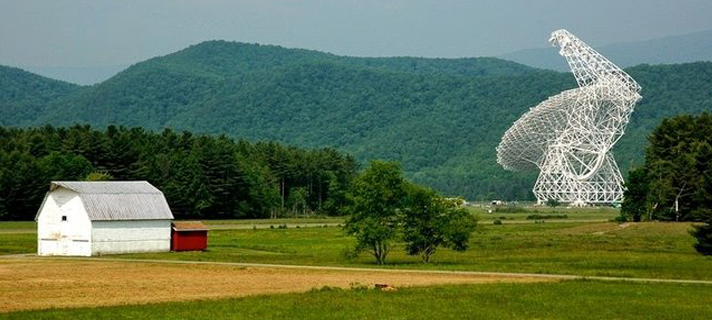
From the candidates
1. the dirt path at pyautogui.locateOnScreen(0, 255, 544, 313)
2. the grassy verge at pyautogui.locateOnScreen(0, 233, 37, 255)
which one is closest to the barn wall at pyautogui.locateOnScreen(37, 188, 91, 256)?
the grassy verge at pyautogui.locateOnScreen(0, 233, 37, 255)

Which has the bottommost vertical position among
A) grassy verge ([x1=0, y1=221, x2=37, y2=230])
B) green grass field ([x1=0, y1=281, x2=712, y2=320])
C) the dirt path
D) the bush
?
the dirt path

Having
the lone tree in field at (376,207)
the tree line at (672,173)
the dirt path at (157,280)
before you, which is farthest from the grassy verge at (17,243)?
the tree line at (672,173)

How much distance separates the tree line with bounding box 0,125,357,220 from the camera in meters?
127

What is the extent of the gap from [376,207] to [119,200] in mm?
20644

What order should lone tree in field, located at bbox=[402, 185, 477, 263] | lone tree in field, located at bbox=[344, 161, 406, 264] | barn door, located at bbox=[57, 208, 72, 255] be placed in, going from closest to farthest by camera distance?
1. lone tree in field, located at bbox=[344, 161, 406, 264]
2. lone tree in field, located at bbox=[402, 185, 477, 263]
3. barn door, located at bbox=[57, 208, 72, 255]

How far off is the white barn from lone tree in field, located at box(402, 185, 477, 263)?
2028 cm

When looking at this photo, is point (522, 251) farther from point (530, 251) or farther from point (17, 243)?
point (17, 243)

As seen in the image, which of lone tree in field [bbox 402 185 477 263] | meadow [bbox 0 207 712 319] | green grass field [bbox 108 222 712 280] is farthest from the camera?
lone tree in field [bbox 402 185 477 263]

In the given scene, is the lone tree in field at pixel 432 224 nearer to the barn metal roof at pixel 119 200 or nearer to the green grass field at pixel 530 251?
the green grass field at pixel 530 251

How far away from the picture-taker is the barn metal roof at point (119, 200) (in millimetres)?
78375

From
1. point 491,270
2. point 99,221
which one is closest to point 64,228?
point 99,221

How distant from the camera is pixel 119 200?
80.3 metres

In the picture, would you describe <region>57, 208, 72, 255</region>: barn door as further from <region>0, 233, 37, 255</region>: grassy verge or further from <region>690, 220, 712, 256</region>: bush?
<region>690, 220, 712, 256</region>: bush

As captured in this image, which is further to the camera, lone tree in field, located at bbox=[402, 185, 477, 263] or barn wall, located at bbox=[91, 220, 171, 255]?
barn wall, located at bbox=[91, 220, 171, 255]
